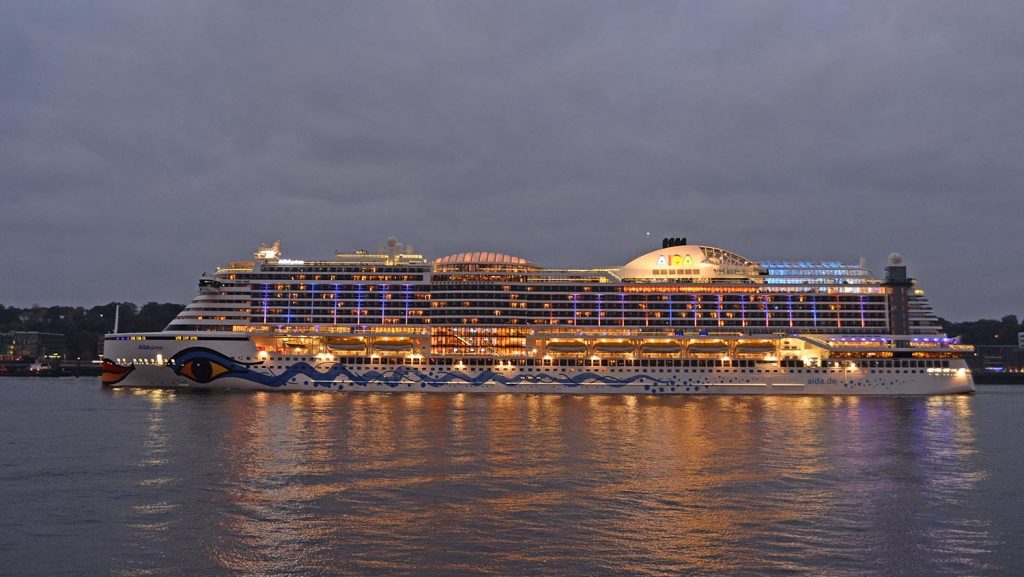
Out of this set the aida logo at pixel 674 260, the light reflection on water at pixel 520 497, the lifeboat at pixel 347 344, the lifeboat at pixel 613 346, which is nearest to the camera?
the light reflection on water at pixel 520 497

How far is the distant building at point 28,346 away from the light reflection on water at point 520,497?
147 metres

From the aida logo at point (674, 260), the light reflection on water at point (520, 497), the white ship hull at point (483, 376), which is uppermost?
the aida logo at point (674, 260)

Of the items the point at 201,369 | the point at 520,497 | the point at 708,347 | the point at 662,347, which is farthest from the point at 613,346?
the point at 520,497

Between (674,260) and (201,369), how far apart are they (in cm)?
5232

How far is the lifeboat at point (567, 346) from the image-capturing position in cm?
7525

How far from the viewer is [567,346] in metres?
75.8

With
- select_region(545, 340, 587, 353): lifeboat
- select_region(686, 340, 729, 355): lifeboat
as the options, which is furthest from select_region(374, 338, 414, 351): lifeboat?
select_region(686, 340, 729, 355): lifeboat

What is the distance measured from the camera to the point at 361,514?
80.6 feet

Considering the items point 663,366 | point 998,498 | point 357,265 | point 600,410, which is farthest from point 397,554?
point 357,265

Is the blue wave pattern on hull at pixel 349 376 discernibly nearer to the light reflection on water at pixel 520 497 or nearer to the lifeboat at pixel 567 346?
the lifeboat at pixel 567 346

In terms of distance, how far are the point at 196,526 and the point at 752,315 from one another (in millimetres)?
A: 66155

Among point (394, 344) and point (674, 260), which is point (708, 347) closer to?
point (674, 260)

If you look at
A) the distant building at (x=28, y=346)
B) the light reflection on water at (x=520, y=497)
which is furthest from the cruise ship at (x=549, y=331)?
the distant building at (x=28, y=346)

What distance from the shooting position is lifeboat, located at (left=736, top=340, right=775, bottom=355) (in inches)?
2950
